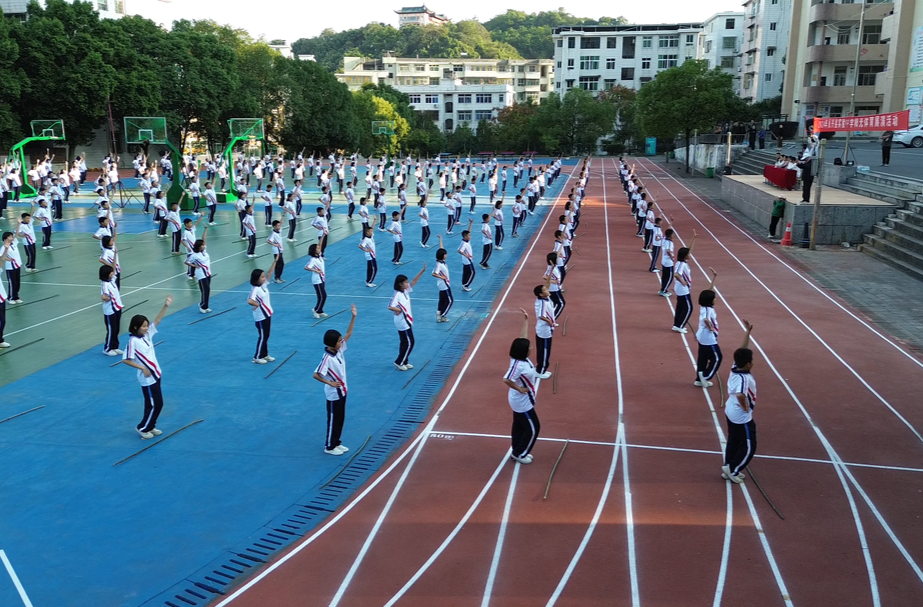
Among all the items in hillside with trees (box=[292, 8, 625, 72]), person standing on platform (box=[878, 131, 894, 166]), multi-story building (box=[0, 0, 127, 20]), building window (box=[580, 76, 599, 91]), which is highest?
hillside with trees (box=[292, 8, 625, 72])

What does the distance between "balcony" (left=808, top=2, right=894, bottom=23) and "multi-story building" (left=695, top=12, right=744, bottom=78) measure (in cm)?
2597

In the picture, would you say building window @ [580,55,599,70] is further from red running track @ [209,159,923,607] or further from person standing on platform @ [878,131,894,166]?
red running track @ [209,159,923,607]

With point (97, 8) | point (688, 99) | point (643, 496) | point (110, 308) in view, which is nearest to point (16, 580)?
point (643, 496)

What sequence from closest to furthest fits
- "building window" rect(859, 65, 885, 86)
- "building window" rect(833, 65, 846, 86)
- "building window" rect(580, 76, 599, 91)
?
"building window" rect(859, 65, 885, 86) < "building window" rect(833, 65, 846, 86) < "building window" rect(580, 76, 599, 91)

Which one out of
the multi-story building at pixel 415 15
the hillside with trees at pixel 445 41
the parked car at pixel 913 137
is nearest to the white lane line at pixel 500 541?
the parked car at pixel 913 137

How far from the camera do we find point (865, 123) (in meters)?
22.1

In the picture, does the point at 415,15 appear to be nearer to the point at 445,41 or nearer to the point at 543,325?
the point at 445,41

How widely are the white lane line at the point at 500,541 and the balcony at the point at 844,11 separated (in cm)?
4944

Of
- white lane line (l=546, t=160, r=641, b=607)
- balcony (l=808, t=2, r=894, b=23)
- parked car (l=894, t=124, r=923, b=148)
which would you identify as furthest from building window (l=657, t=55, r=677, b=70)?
white lane line (l=546, t=160, r=641, b=607)

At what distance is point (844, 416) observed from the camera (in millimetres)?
9562

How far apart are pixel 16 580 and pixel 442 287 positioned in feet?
28.1

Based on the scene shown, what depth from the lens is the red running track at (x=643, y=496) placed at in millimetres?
6078

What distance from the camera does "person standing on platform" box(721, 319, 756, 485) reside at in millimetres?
7457

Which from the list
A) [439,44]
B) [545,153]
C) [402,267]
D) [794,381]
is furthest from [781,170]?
[439,44]
